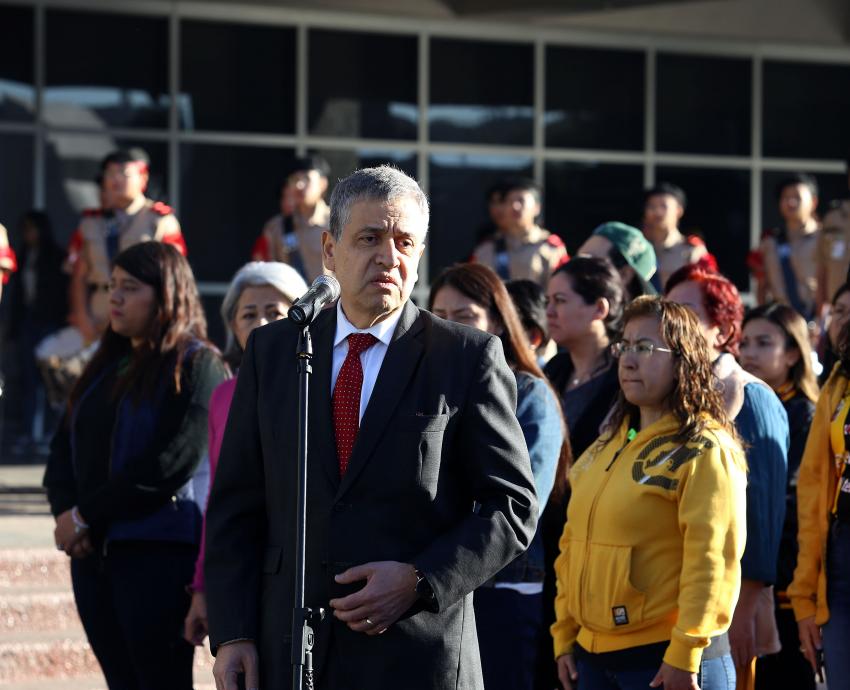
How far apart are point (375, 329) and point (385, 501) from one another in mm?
415

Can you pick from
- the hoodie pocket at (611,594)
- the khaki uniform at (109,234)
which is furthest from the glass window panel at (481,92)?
the hoodie pocket at (611,594)

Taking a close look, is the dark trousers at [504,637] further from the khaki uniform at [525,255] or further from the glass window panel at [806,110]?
the glass window panel at [806,110]

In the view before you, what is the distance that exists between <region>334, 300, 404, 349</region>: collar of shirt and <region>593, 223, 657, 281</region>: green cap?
3.32 meters

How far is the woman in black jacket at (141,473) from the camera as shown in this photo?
5254 mm

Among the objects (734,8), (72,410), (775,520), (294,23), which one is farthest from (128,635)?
(734,8)

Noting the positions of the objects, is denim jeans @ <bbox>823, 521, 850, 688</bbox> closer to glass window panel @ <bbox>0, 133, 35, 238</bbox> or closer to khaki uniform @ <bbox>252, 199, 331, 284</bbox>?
khaki uniform @ <bbox>252, 199, 331, 284</bbox>

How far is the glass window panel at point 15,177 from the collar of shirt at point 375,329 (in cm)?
1045

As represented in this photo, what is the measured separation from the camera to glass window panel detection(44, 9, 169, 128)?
44.0 ft

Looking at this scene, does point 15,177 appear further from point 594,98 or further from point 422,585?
point 422,585

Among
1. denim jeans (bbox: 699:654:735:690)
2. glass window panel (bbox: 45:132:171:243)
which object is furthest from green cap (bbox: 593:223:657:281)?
glass window panel (bbox: 45:132:171:243)

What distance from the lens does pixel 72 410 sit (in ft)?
18.4

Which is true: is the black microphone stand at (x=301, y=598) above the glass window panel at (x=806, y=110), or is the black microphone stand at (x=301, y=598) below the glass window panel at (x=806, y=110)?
below

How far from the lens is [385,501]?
3.28 m

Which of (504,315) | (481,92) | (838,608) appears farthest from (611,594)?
(481,92)
